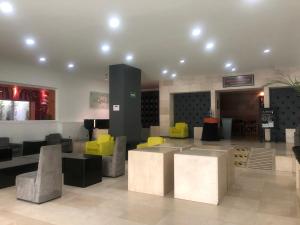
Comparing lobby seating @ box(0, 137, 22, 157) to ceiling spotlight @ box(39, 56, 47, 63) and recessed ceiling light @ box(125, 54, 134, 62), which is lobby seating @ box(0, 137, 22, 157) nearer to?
ceiling spotlight @ box(39, 56, 47, 63)

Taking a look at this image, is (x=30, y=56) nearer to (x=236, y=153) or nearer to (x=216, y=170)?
(x=216, y=170)

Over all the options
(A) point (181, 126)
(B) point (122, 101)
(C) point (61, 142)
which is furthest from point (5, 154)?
(A) point (181, 126)

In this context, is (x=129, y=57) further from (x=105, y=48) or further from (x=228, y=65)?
(x=228, y=65)

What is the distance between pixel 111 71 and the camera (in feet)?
31.8

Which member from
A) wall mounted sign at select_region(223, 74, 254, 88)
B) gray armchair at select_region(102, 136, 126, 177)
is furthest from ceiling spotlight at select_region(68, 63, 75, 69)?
wall mounted sign at select_region(223, 74, 254, 88)

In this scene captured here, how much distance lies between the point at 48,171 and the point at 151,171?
1.80m

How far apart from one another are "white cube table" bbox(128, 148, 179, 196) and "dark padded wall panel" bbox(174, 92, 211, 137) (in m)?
8.92

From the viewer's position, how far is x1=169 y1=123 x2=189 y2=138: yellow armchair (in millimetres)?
12648

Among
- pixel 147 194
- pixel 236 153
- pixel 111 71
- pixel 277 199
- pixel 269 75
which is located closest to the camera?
pixel 277 199

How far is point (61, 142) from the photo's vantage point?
9391mm

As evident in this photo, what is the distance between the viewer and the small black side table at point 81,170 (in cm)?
483

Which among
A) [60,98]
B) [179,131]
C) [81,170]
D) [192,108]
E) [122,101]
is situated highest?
[60,98]

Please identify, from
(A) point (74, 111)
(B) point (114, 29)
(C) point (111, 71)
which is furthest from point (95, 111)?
(B) point (114, 29)

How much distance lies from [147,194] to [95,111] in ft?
30.5
